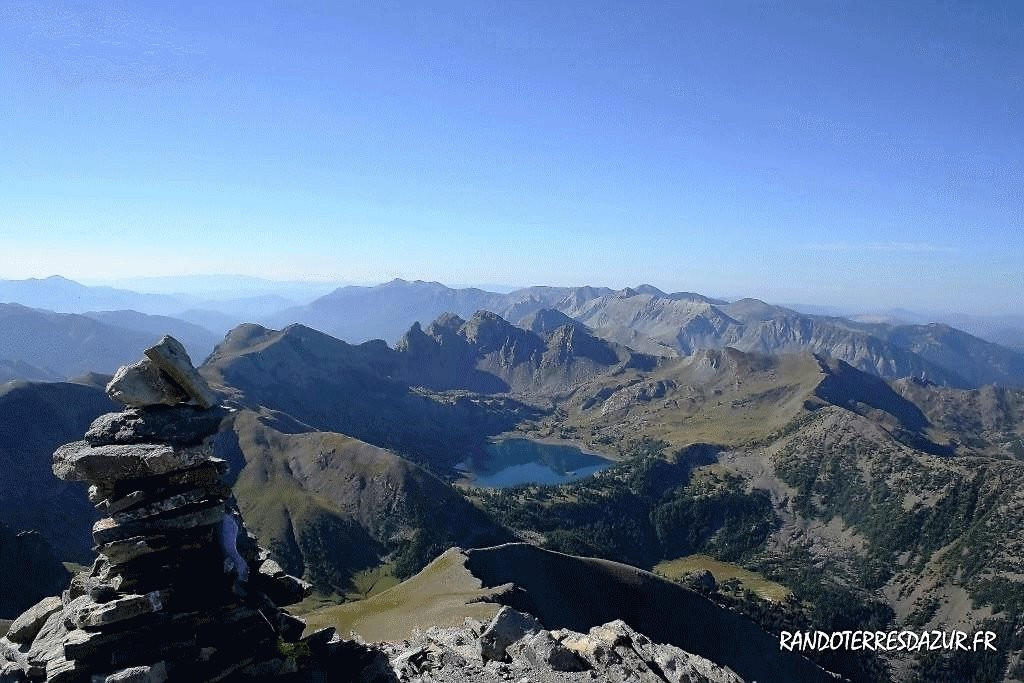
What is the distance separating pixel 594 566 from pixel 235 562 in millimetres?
87705

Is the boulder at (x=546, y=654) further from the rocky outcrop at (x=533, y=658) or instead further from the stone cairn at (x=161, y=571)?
the stone cairn at (x=161, y=571)

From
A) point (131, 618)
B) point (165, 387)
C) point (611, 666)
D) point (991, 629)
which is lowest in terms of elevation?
point (991, 629)

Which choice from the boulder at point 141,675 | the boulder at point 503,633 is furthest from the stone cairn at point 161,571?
the boulder at point 503,633

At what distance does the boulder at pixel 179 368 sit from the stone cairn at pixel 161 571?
57mm

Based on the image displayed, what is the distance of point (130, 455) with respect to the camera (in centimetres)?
2536

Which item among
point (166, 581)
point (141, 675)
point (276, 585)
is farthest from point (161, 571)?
point (276, 585)

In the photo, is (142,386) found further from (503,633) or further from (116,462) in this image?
(503,633)

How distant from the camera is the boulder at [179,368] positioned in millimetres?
26391

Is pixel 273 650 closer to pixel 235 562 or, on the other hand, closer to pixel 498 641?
pixel 235 562

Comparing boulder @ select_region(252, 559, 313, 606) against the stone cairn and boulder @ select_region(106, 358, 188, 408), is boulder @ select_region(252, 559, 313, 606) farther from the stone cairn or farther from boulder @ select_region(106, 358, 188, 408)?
boulder @ select_region(106, 358, 188, 408)

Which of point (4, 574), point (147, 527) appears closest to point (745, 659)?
point (147, 527)

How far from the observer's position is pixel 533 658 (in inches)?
1406

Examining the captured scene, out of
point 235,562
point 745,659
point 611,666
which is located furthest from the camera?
point 745,659

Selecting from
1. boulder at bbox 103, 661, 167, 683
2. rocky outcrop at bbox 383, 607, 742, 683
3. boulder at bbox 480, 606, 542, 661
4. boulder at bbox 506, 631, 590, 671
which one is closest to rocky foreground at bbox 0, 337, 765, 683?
boulder at bbox 103, 661, 167, 683
